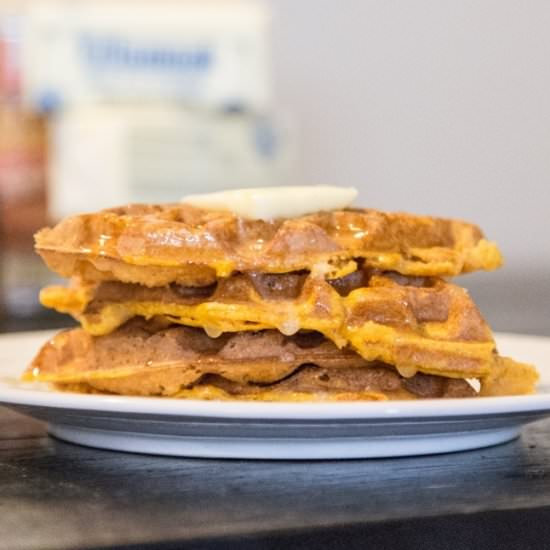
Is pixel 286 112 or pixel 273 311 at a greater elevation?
pixel 273 311

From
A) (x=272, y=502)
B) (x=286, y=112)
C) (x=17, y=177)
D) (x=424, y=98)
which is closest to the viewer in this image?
(x=272, y=502)

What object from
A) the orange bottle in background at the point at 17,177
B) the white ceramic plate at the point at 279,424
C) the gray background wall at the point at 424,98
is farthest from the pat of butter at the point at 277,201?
the gray background wall at the point at 424,98

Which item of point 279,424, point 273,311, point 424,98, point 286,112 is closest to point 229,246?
point 273,311

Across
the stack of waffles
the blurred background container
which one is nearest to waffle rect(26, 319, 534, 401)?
the stack of waffles

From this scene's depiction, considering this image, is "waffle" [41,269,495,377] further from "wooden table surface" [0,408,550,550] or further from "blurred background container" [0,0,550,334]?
"blurred background container" [0,0,550,334]

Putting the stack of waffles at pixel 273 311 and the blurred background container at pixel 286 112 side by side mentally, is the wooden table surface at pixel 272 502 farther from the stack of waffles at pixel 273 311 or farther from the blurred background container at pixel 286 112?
the blurred background container at pixel 286 112

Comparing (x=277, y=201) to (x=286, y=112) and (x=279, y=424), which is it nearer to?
(x=279, y=424)
